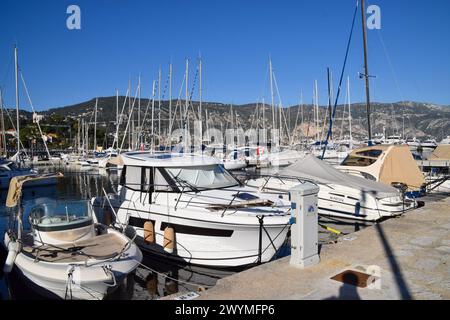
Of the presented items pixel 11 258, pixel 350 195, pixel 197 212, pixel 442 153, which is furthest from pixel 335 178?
pixel 442 153

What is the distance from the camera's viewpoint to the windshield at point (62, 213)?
8.05 metres

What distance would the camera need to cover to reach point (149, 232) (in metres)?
9.38

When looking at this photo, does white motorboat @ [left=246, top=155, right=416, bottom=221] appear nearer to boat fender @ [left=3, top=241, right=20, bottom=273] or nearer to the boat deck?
the boat deck

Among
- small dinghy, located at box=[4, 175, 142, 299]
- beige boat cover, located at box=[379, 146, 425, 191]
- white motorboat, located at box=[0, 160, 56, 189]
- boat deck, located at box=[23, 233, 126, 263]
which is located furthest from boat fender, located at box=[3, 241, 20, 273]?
white motorboat, located at box=[0, 160, 56, 189]

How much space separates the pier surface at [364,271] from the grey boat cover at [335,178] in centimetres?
400

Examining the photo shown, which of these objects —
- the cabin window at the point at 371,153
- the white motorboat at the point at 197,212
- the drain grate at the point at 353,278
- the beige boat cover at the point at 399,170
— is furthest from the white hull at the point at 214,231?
the cabin window at the point at 371,153

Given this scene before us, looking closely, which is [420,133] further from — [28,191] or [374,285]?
[374,285]

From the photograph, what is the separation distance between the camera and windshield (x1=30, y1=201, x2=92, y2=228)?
8.05m

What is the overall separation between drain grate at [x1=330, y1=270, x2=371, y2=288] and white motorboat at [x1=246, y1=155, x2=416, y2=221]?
6149mm

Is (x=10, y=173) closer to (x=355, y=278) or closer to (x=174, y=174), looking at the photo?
(x=174, y=174)

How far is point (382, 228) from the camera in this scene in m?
8.48

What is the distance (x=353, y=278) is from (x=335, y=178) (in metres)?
7.27
